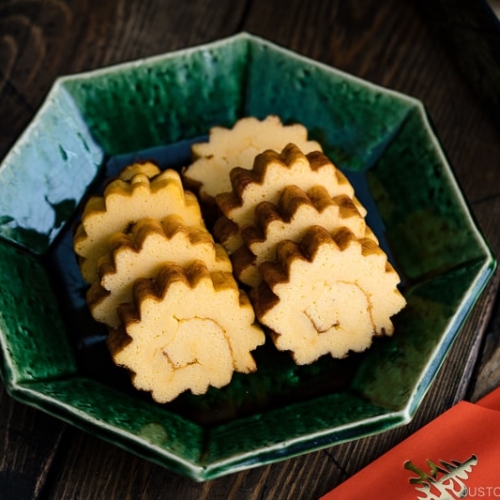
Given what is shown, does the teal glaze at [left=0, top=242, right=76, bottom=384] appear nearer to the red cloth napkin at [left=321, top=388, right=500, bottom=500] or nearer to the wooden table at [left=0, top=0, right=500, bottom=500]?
the wooden table at [left=0, top=0, right=500, bottom=500]

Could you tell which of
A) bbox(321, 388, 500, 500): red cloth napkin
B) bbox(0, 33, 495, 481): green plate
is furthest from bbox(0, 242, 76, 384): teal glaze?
bbox(321, 388, 500, 500): red cloth napkin

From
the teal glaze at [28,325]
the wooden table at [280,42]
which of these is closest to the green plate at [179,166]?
the teal glaze at [28,325]

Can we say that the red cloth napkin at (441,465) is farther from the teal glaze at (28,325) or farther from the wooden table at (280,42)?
the teal glaze at (28,325)

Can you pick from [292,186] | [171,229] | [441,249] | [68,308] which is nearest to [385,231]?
[441,249]

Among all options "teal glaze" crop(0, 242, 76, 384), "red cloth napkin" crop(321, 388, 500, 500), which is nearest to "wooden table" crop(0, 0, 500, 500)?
"red cloth napkin" crop(321, 388, 500, 500)

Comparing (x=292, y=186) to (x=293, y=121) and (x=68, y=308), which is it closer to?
(x=293, y=121)

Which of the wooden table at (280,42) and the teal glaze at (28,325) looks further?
the wooden table at (280,42)

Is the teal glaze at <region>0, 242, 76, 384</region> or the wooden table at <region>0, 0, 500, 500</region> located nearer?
the teal glaze at <region>0, 242, 76, 384</region>
